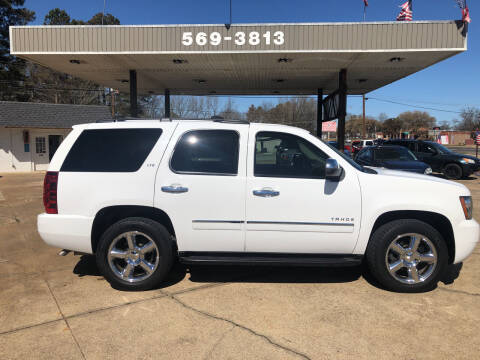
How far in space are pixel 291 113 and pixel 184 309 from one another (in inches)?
2241

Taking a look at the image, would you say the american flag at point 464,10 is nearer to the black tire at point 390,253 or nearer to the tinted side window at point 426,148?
the tinted side window at point 426,148

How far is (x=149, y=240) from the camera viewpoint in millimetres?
3988

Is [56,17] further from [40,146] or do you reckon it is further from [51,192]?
[51,192]

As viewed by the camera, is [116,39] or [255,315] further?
[116,39]

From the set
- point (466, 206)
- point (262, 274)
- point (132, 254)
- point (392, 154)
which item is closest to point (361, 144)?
point (392, 154)

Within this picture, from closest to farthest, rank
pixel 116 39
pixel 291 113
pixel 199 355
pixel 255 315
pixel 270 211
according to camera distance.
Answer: pixel 199 355
pixel 255 315
pixel 270 211
pixel 116 39
pixel 291 113

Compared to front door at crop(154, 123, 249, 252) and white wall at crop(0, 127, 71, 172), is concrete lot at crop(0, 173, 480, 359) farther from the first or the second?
white wall at crop(0, 127, 71, 172)

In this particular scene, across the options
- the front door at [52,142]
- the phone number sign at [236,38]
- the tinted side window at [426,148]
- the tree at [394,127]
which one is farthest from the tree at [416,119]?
the phone number sign at [236,38]

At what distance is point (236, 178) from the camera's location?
3.83m

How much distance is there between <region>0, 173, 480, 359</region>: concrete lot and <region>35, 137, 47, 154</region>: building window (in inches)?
810

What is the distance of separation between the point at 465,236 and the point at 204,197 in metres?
2.96

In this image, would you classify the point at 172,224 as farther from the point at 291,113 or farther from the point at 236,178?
the point at 291,113

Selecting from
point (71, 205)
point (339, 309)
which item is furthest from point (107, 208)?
point (339, 309)

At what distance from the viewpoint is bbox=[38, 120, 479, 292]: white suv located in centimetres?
379
